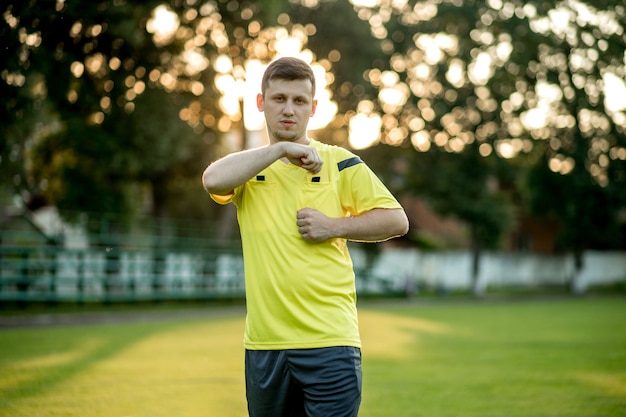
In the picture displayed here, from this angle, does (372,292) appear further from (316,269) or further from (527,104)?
(316,269)

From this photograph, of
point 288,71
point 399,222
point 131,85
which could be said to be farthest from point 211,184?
point 131,85

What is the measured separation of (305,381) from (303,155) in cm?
90

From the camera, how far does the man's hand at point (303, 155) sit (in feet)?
9.60

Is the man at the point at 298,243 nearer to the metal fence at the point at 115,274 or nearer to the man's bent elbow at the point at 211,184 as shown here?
the man's bent elbow at the point at 211,184

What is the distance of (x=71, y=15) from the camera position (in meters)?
12.0

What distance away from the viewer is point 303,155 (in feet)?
9.61

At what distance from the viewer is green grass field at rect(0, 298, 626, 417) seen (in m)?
7.26

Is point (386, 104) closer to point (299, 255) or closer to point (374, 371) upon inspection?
point (374, 371)

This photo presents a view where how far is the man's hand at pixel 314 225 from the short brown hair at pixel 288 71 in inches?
21.8

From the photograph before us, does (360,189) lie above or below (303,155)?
below

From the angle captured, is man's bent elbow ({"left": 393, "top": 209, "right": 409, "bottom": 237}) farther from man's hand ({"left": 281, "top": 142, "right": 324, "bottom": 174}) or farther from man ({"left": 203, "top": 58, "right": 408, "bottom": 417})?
man's hand ({"left": 281, "top": 142, "right": 324, "bottom": 174})

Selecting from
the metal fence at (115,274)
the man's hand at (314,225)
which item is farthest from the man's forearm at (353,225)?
the metal fence at (115,274)

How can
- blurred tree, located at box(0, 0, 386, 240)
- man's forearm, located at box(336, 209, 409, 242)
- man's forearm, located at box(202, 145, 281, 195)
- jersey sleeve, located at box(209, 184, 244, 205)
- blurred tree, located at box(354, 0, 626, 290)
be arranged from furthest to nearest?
blurred tree, located at box(354, 0, 626, 290), blurred tree, located at box(0, 0, 386, 240), jersey sleeve, located at box(209, 184, 244, 205), man's forearm, located at box(336, 209, 409, 242), man's forearm, located at box(202, 145, 281, 195)

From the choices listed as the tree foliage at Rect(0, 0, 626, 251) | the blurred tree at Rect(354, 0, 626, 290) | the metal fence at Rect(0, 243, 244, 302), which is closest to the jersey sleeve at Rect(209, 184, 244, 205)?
the tree foliage at Rect(0, 0, 626, 251)
